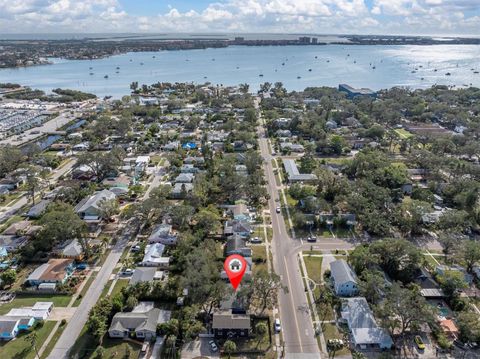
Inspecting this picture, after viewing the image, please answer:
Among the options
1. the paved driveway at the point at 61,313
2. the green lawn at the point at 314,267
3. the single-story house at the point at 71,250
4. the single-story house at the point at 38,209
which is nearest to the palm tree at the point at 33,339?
the paved driveway at the point at 61,313

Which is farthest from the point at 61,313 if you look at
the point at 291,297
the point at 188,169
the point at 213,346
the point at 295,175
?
the point at 295,175

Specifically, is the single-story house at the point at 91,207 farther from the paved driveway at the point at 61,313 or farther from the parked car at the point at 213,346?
the parked car at the point at 213,346

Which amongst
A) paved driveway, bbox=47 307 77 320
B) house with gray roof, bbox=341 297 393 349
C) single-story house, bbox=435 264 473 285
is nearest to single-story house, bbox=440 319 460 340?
house with gray roof, bbox=341 297 393 349

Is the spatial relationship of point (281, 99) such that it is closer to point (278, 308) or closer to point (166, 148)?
point (166, 148)

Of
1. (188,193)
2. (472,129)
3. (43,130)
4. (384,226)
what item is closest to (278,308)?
(384,226)

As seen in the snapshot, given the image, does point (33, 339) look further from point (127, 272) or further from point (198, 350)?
point (198, 350)

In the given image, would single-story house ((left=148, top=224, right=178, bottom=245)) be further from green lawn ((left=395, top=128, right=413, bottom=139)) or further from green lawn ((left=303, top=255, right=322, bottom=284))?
green lawn ((left=395, top=128, right=413, bottom=139))
